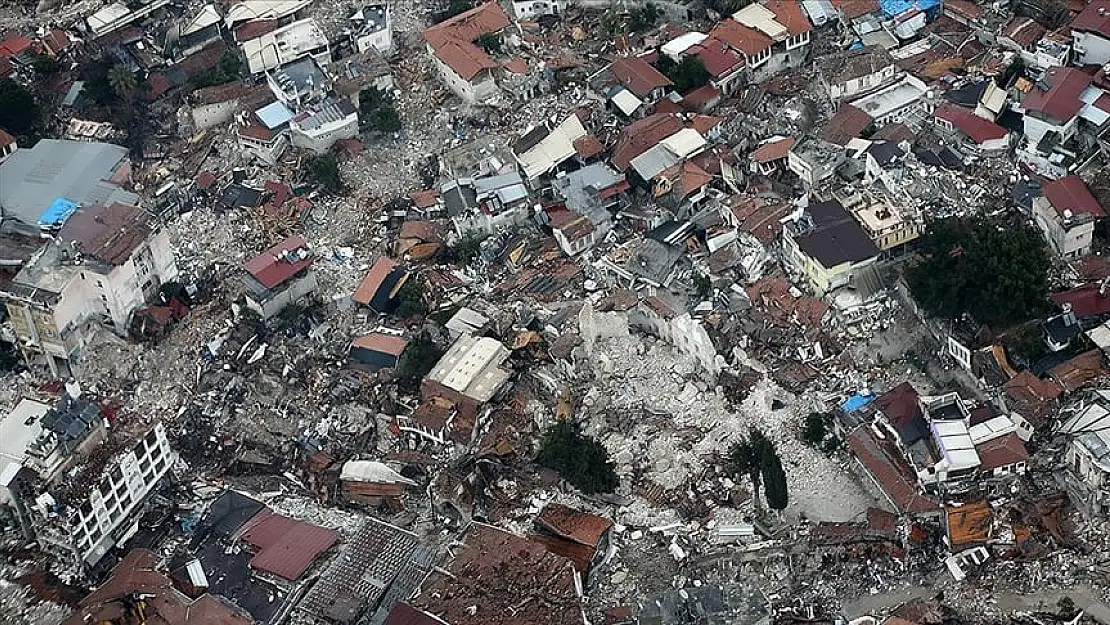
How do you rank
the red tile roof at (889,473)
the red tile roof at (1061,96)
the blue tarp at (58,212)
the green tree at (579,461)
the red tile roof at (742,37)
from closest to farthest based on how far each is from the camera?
the red tile roof at (889,473) < the green tree at (579,461) < the red tile roof at (1061,96) < the blue tarp at (58,212) < the red tile roof at (742,37)

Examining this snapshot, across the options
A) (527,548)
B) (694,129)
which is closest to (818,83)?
(694,129)

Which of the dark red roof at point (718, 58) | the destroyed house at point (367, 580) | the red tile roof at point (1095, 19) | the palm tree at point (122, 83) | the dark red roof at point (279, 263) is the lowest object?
the destroyed house at point (367, 580)

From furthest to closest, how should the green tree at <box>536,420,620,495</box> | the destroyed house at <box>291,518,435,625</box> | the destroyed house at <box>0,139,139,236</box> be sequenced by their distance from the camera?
the destroyed house at <box>0,139,139,236</box>
the green tree at <box>536,420,620,495</box>
the destroyed house at <box>291,518,435,625</box>

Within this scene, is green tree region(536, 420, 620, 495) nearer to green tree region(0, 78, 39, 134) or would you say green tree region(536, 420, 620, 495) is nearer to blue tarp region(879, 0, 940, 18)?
blue tarp region(879, 0, 940, 18)

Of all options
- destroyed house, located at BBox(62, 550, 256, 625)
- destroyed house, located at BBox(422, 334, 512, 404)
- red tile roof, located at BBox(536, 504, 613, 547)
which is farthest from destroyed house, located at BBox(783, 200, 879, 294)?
destroyed house, located at BBox(62, 550, 256, 625)

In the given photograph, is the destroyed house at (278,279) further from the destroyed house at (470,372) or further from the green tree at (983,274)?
the green tree at (983,274)

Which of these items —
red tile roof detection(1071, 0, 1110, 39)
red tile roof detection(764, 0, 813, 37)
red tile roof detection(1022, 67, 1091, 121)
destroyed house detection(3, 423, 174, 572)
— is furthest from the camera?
red tile roof detection(764, 0, 813, 37)

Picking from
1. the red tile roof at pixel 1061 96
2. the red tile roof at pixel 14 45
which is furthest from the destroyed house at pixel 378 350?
the red tile roof at pixel 14 45

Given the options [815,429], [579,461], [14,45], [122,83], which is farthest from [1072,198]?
[14,45]
